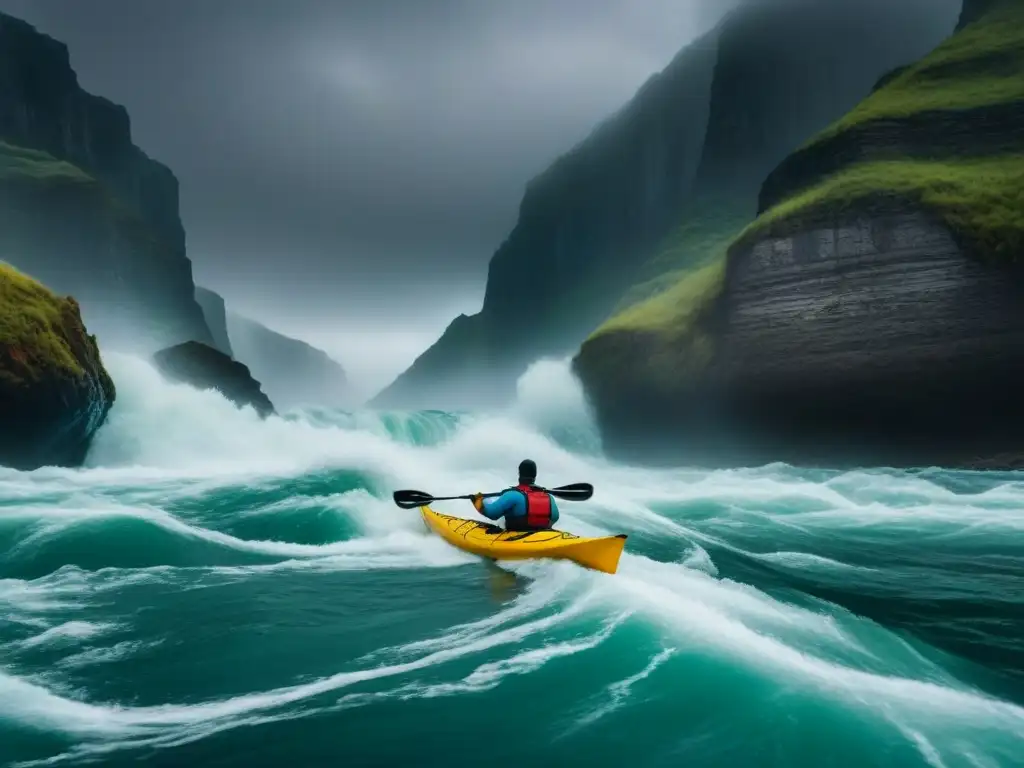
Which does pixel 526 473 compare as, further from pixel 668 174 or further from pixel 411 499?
pixel 668 174

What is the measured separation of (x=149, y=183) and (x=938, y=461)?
402 ft

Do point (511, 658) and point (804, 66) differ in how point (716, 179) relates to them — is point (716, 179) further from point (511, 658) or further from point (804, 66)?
point (511, 658)

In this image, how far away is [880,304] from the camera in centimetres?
2834

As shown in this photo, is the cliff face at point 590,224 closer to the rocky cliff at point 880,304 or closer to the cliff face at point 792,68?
the cliff face at point 792,68

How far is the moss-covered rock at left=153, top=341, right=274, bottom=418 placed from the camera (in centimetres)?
4393

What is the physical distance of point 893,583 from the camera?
10039 millimetres

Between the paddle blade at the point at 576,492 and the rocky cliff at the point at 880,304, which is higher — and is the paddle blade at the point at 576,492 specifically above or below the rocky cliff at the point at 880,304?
below

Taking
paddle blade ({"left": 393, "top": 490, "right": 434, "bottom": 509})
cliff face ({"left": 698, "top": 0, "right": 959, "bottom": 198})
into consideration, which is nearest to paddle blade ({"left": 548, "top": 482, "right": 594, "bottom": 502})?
paddle blade ({"left": 393, "top": 490, "right": 434, "bottom": 509})

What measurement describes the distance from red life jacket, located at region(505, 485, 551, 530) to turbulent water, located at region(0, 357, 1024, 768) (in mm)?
714

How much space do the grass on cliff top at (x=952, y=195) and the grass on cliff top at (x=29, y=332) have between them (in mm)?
30739

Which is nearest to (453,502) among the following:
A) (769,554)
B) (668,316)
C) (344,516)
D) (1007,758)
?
(344,516)

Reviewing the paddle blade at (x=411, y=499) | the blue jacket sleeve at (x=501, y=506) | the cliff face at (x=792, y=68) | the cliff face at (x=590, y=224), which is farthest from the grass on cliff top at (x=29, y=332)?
the cliff face at (x=590, y=224)

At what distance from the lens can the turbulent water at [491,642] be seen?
4887 mm

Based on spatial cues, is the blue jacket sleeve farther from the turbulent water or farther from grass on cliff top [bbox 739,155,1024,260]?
grass on cliff top [bbox 739,155,1024,260]
